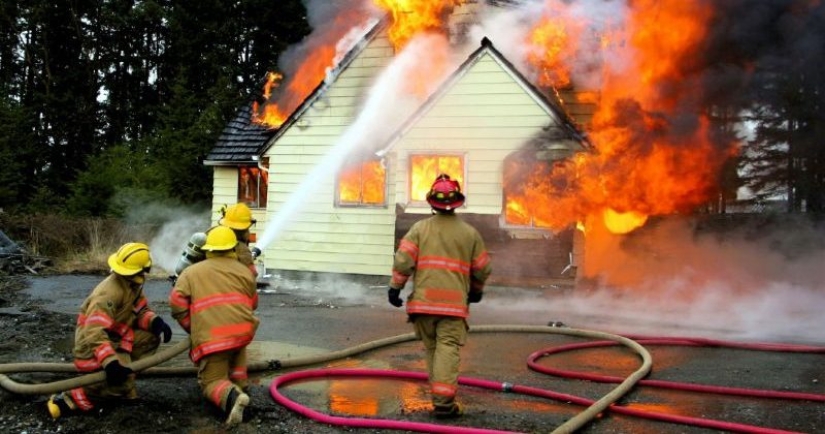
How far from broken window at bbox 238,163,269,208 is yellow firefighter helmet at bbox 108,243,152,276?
476 inches

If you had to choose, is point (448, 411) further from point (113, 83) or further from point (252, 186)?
point (113, 83)

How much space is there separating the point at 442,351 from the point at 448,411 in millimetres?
438

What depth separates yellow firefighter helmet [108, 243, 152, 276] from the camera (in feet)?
16.3

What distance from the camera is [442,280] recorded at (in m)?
5.18

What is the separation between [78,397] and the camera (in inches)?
190

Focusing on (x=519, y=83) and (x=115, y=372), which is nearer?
(x=115, y=372)

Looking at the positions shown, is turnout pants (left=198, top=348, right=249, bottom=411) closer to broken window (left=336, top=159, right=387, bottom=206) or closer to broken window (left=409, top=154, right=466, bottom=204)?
broken window (left=409, top=154, right=466, bottom=204)

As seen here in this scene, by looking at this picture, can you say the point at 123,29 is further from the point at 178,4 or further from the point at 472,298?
the point at 472,298

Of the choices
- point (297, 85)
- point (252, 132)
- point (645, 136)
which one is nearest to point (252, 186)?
point (252, 132)

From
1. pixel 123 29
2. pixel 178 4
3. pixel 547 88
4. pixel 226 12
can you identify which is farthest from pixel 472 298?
pixel 123 29

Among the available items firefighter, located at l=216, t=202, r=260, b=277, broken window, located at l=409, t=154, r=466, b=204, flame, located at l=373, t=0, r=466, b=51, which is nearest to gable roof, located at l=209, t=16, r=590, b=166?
flame, located at l=373, t=0, r=466, b=51

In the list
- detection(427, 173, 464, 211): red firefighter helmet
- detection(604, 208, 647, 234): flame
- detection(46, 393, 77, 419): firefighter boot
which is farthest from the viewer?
detection(604, 208, 647, 234): flame

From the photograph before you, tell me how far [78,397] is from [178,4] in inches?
1258

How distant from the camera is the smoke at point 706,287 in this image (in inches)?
382
